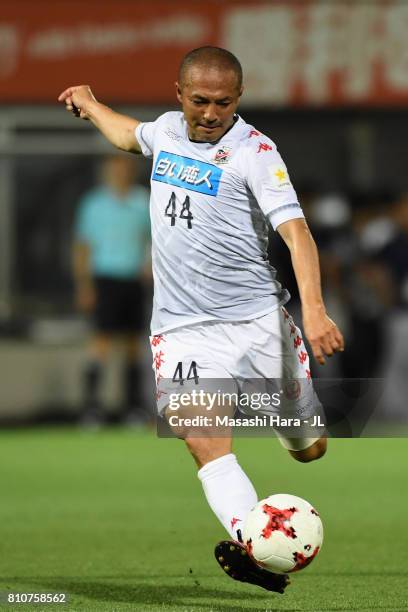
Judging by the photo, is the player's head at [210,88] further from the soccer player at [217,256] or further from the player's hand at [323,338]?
the player's hand at [323,338]

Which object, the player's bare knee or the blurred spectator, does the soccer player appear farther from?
the blurred spectator

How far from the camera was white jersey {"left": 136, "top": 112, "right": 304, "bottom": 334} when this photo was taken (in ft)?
19.9

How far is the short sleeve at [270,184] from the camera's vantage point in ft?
19.1

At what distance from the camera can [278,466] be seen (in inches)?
453

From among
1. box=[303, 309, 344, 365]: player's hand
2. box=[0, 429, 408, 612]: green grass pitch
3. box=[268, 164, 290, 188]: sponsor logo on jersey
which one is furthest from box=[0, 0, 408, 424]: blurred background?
box=[303, 309, 344, 365]: player's hand

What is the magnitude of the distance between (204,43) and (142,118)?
3.55ft

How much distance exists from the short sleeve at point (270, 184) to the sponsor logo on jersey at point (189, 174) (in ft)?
0.50

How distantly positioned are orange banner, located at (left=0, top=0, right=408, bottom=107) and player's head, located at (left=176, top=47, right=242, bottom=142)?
9390 millimetres

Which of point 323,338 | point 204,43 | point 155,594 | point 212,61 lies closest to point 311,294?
point 323,338

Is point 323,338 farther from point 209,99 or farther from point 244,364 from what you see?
point 209,99

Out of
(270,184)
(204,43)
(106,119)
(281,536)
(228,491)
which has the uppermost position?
(204,43)

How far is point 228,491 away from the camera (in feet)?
19.0

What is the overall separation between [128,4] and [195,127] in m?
9.48

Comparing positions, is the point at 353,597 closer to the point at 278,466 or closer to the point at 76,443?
the point at 278,466
